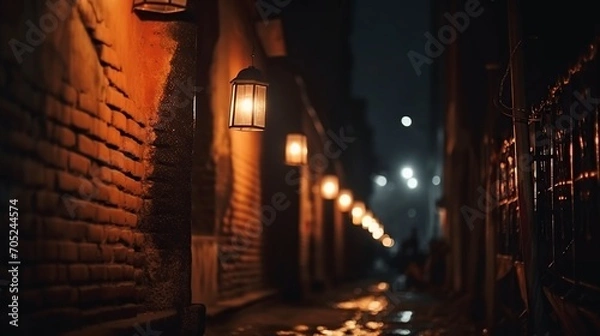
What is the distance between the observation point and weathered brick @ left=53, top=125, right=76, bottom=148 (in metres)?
6.57

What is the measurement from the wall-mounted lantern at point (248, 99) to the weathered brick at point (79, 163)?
400 centimetres

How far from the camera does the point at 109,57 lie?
316 inches

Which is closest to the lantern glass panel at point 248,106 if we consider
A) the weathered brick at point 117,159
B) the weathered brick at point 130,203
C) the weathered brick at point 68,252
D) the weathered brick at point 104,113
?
the weathered brick at point 130,203

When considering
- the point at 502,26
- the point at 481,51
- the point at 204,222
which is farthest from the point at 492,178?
the point at 481,51

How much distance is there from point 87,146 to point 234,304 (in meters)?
8.35

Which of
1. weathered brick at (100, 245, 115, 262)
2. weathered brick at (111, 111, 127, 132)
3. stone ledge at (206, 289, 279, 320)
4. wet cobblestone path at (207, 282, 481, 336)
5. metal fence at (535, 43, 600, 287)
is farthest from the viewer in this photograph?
stone ledge at (206, 289, 279, 320)

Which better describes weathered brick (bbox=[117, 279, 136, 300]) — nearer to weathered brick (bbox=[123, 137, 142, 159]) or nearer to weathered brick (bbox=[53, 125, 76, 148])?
weathered brick (bbox=[123, 137, 142, 159])

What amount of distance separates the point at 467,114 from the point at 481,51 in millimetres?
3008

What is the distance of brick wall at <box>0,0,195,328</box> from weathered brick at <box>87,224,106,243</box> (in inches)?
0.4

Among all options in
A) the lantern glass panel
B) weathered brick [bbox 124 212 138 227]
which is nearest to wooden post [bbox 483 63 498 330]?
the lantern glass panel

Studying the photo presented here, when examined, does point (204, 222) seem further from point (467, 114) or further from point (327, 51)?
point (327, 51)

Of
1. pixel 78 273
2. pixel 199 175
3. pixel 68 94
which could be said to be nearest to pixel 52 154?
pixel 68 94

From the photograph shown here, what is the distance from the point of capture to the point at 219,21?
14.8m

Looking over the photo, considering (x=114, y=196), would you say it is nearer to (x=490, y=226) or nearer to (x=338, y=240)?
(x=490, y=226)
